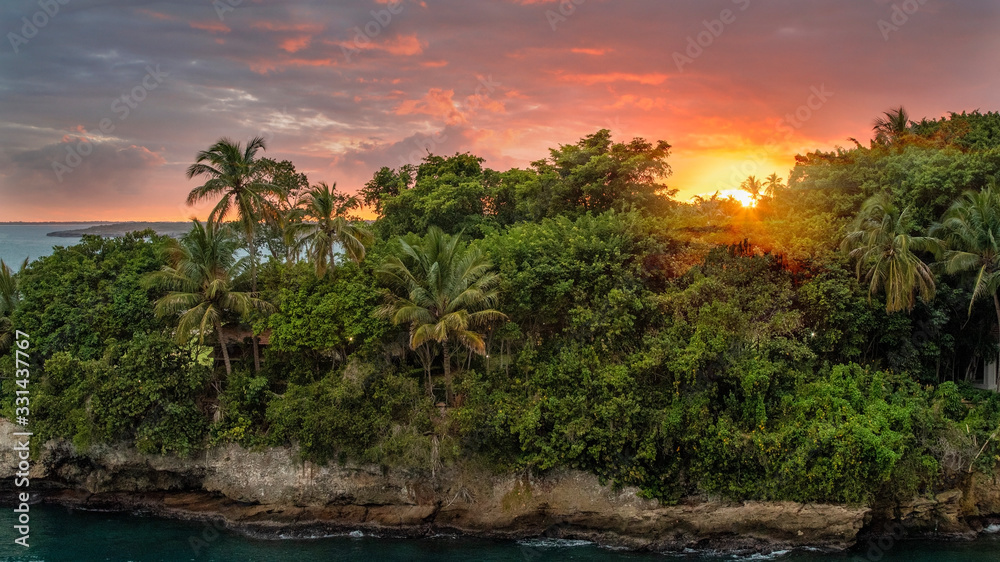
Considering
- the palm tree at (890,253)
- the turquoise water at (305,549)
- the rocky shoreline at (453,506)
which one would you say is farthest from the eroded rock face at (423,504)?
Answer: the palm tree at (890,253)

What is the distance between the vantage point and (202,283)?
2550 cm

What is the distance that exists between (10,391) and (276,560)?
14730mm

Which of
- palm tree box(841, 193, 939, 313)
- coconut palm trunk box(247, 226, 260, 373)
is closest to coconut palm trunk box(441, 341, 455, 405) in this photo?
coconut palm trunk box(247, 226, 260, 373)

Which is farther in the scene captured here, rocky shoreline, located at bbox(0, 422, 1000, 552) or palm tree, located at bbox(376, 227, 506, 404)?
palm tree, located at bbox(376, 227, 506, 404)

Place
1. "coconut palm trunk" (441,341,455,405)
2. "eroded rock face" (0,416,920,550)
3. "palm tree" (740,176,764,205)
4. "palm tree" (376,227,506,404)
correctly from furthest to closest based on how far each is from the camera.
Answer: "palm tree" (740,176,764,205)
"coconut palm trunk" (441,341,455,405)
"palm tree" (376,227,506,404)
"eroded rock face" (0,416,920,550)

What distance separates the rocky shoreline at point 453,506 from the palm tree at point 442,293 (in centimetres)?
437

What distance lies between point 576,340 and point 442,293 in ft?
19.2

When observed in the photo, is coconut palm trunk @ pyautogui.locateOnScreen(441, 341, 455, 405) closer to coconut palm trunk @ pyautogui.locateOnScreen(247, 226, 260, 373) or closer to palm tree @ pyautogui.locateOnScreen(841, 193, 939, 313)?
coconut palm trunk @ pyautogui.locateOnScreen(247, 226, 260, 373)

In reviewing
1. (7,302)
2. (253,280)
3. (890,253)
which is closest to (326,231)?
(253,280)

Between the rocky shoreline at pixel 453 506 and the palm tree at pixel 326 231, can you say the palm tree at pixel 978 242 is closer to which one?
the rocky shoreline at pixel 453 506

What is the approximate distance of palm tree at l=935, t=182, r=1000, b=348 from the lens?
23656 mm

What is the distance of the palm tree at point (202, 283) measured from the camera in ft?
80.6

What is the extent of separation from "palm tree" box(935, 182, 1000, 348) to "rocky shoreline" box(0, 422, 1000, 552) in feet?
24.6

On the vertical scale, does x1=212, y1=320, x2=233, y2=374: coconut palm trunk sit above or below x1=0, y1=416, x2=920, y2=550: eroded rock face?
above
